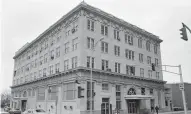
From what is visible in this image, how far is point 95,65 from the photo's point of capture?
37.4 meters

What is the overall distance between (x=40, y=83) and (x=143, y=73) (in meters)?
26.6

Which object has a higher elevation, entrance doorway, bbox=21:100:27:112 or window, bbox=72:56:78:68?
window, bbox=72:56:78:68

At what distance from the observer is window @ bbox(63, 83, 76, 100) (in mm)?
36459

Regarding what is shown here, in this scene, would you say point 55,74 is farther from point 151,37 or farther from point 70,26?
point 151,37

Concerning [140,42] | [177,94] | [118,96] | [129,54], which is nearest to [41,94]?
[118,96]

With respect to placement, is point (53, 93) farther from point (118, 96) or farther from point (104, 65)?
point (118, 96)

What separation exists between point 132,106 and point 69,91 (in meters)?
15.2

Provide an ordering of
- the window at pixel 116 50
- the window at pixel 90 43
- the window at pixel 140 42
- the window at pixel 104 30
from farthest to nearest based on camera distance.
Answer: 1. the window at pixel 140 42
2. the window at pixel 116 50
3. the window at pixel 104 30
4. the window at pixel 90 43

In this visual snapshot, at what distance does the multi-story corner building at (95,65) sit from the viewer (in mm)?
36312

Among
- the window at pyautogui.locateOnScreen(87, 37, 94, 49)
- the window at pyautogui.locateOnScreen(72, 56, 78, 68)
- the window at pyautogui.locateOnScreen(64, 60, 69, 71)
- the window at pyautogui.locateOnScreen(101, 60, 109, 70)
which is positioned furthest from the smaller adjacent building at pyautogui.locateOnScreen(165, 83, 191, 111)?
the window at pyautogui.locateOnScreen(72, 56, 78, 68)

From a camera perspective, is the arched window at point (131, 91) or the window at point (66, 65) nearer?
the window at point (66, 65)

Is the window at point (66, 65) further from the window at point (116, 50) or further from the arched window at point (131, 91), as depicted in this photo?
the arched window at point (131, 91)

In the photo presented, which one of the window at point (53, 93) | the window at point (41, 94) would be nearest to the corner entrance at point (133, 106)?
the window at point (53, 93)

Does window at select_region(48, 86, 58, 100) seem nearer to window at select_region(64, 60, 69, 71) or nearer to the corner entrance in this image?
window at select_region(64, 60, 69, 71)
